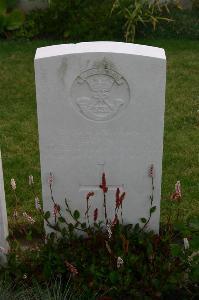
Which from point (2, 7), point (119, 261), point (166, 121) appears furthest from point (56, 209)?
point (2, 7)

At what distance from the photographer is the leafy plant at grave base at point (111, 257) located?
3471 mm

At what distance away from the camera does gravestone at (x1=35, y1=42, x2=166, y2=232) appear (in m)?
3.44

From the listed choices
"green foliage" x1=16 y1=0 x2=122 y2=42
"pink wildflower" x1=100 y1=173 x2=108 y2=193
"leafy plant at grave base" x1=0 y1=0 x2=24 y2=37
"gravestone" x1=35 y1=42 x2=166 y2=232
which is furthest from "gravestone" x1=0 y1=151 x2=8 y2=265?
"leafy plant at grave base" x1=0 y1=0 x2=24 y2=37

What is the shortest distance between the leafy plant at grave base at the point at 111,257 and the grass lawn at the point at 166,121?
77 cm

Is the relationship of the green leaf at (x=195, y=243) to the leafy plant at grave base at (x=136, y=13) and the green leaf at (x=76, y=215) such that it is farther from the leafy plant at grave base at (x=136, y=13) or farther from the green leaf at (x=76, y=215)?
the leafy plant at grave base at (x=136, y=13)

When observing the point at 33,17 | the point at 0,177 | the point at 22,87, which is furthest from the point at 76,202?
the point at 33,17

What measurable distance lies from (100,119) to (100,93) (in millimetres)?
160

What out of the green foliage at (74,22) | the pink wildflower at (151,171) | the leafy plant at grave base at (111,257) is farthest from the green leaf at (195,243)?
the green foliage at (74,22)

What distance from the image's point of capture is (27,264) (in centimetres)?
372

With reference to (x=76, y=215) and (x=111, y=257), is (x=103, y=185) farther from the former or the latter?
(x=111, y=257)

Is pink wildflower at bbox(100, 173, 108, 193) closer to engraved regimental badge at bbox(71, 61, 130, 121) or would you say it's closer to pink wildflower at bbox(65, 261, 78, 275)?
engraved regimental badge at bbox(71, 61, 130, 121)

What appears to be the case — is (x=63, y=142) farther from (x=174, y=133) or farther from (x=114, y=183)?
(x=174, y=133)

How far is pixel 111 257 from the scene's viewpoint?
11.7ft

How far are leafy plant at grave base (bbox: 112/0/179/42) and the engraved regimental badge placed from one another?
4.75m
